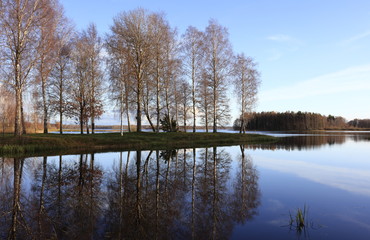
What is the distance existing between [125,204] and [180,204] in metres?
1.57

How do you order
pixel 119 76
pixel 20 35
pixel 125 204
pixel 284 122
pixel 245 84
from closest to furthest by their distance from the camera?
pixel 125 204 → pixel 20 35 → pixel 119 76 → pixel 245 84 → pixel 284 122

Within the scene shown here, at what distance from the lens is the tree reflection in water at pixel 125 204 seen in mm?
5262

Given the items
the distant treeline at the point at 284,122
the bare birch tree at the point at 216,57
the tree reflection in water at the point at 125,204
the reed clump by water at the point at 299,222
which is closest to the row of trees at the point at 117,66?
the bare birch tree at the point at 216,57

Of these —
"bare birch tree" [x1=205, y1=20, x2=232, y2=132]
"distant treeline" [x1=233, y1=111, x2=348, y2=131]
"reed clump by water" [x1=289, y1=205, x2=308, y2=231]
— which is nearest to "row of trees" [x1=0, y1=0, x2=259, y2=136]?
"bare birch tree" [x1=205, y1=20, x2=232, y2=132]

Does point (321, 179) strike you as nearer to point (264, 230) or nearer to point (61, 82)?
point (264, 230)

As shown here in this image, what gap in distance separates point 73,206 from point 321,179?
997 cm

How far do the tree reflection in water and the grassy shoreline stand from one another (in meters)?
7.65

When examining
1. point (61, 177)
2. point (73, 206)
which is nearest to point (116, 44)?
point (61, 177)

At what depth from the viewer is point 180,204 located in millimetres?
7023

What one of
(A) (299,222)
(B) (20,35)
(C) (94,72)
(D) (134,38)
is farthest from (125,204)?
(C) (94,72)

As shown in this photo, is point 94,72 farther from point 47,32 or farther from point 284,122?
point 284,122

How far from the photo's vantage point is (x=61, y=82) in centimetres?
3088

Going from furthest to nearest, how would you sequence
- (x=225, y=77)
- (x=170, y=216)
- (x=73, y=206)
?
(x=225, y=77) < (x=73, y=206) < (x=170, y=216)

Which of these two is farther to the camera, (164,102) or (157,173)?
(164,102)
